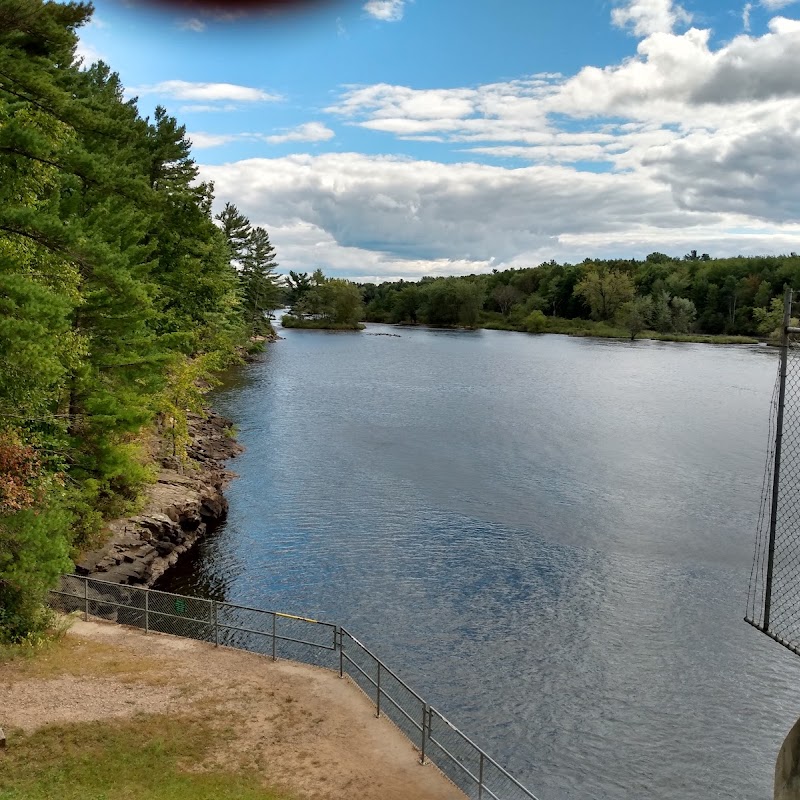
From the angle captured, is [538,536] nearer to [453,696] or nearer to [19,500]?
[453,696]

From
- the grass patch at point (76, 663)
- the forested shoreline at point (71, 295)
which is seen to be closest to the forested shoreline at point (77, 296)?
the forested shoreline at point (71, 295)

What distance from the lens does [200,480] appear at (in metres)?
37.2

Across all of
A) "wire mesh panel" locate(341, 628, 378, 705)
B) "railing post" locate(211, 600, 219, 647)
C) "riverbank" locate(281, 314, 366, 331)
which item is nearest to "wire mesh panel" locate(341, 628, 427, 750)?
"wire mesh panel" locate(341, 628, 378, 705)

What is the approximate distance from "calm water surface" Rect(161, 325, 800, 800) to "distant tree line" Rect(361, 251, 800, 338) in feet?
295

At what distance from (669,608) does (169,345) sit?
66.8 ft

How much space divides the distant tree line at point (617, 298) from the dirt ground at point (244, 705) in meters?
126

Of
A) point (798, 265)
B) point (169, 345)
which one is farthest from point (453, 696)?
point (798, 265)

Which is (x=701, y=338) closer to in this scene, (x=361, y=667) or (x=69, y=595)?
(x=361, y=667)

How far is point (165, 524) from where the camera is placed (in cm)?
3052

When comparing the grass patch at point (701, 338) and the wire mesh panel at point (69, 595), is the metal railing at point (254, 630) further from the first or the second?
the grass patch at point (701, 338)

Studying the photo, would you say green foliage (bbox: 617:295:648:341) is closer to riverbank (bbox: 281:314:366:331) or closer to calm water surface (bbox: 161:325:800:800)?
riverbank (bbox: 281:314:366:331)

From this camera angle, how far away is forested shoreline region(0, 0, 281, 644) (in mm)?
14688

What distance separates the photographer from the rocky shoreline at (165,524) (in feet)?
87.4

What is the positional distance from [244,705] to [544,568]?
1534 centimetres
